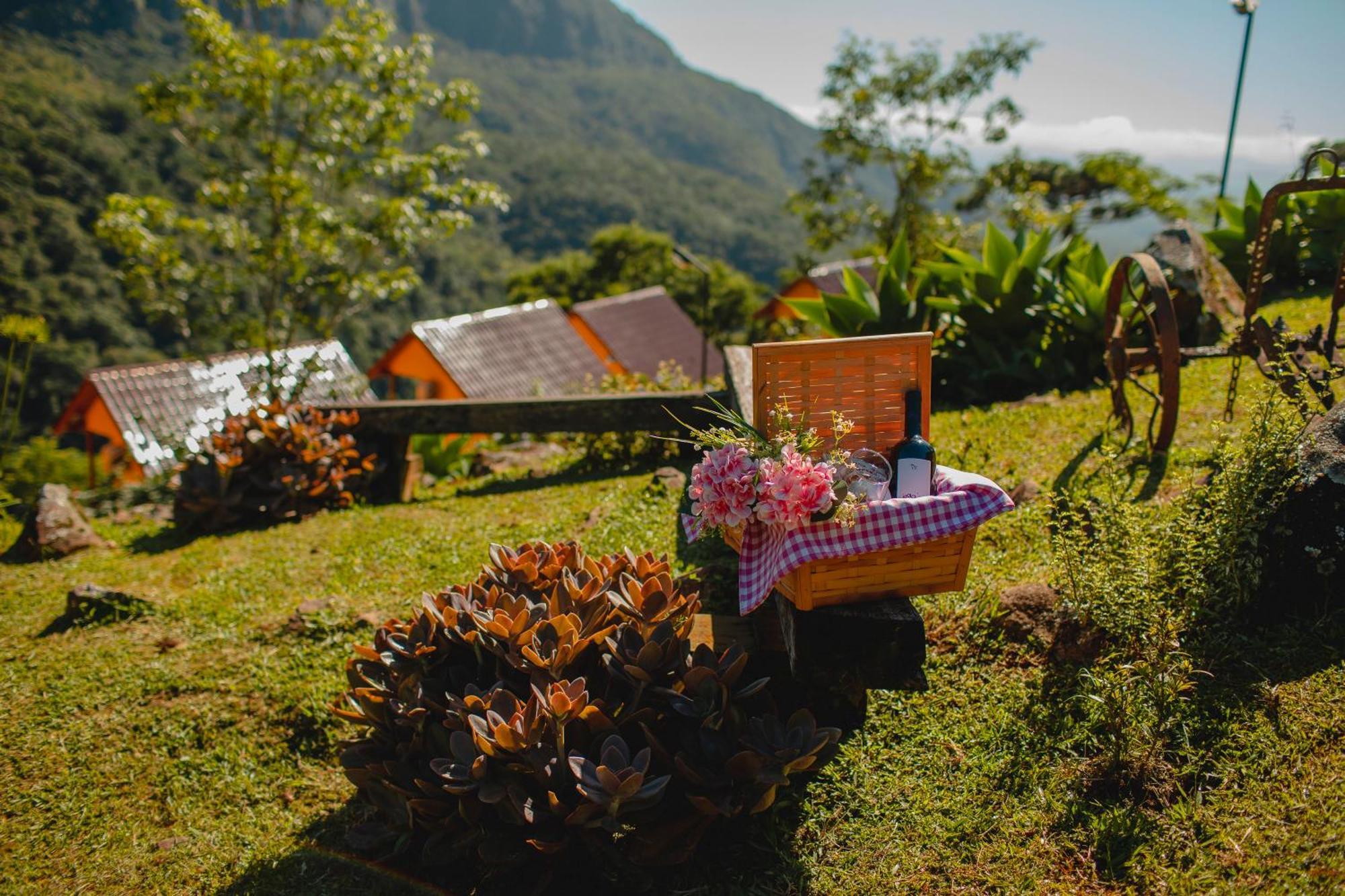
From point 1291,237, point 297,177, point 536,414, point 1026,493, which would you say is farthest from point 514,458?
point 1291,237

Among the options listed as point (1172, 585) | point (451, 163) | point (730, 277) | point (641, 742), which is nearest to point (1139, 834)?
point (1172, 585)

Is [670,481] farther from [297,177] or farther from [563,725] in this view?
[297,177]

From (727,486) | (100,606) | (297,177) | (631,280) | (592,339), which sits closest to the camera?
(727,486)

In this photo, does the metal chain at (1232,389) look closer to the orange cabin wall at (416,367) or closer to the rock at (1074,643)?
the rock at (1074,643)

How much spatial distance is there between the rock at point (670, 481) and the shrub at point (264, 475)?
2.45 m

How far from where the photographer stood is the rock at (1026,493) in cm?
428

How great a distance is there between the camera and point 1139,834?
2477 mm

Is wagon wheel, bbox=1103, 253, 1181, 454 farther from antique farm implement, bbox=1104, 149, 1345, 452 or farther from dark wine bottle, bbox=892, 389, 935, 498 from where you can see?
dark wine bottle, bbox=892, 389, 935, 498

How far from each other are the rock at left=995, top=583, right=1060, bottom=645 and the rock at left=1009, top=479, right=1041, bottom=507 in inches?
34.6

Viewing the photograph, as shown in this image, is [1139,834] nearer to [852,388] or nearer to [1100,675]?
[1100,675]

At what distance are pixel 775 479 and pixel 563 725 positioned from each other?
1002mm

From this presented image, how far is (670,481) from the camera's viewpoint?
18.1 feet

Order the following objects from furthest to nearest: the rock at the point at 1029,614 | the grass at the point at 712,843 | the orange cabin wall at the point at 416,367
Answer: the orange cabin wall at the point at 416,367 < the rock at the point at 1029,614 < the grass at the point at 712,843

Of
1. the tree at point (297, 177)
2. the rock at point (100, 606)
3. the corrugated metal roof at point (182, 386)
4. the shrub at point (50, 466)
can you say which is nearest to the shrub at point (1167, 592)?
the rock at point (100, 606)
